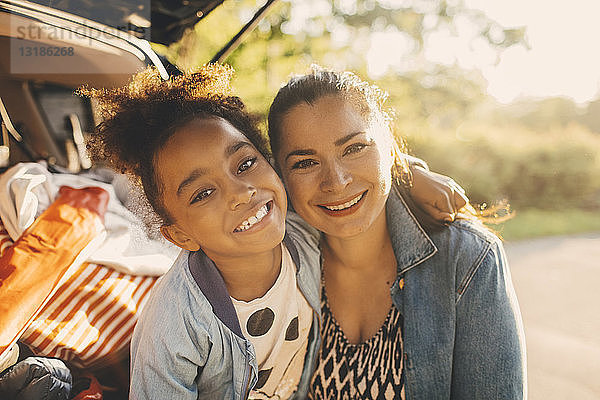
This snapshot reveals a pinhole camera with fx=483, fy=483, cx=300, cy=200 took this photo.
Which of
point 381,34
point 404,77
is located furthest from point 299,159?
point 404,77

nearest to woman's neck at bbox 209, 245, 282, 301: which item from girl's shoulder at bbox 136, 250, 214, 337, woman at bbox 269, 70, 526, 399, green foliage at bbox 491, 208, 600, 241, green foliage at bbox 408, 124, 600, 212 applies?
girl's shoulder at bbox 136, 250, 214, 337

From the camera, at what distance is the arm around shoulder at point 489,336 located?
1.63m

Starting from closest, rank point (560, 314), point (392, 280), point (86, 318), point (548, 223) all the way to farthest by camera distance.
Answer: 1. point (86, 318)
2. point (392, 280)
3. point (560, 314)
4. point (548, 223)

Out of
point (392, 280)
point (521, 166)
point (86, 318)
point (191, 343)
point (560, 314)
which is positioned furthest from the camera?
point (521, 166)

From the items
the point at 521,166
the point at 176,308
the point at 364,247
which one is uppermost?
the point at 521,166

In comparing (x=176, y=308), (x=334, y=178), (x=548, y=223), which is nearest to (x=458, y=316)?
(x=334, y=178)

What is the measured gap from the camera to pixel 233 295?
1.87 metres

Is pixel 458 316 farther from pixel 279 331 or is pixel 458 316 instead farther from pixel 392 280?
pixel 279 331

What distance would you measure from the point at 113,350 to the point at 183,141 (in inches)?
35.0

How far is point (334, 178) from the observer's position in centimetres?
172

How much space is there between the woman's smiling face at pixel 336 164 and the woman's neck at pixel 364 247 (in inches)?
7.6

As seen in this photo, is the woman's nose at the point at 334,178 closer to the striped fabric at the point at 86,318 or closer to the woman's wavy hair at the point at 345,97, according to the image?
the woman's wavy hair at the point at 345,97

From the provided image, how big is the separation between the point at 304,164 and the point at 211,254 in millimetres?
496

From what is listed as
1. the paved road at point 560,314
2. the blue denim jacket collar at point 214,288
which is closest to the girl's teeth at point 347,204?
the blue denim jacket collar at point 214,288
